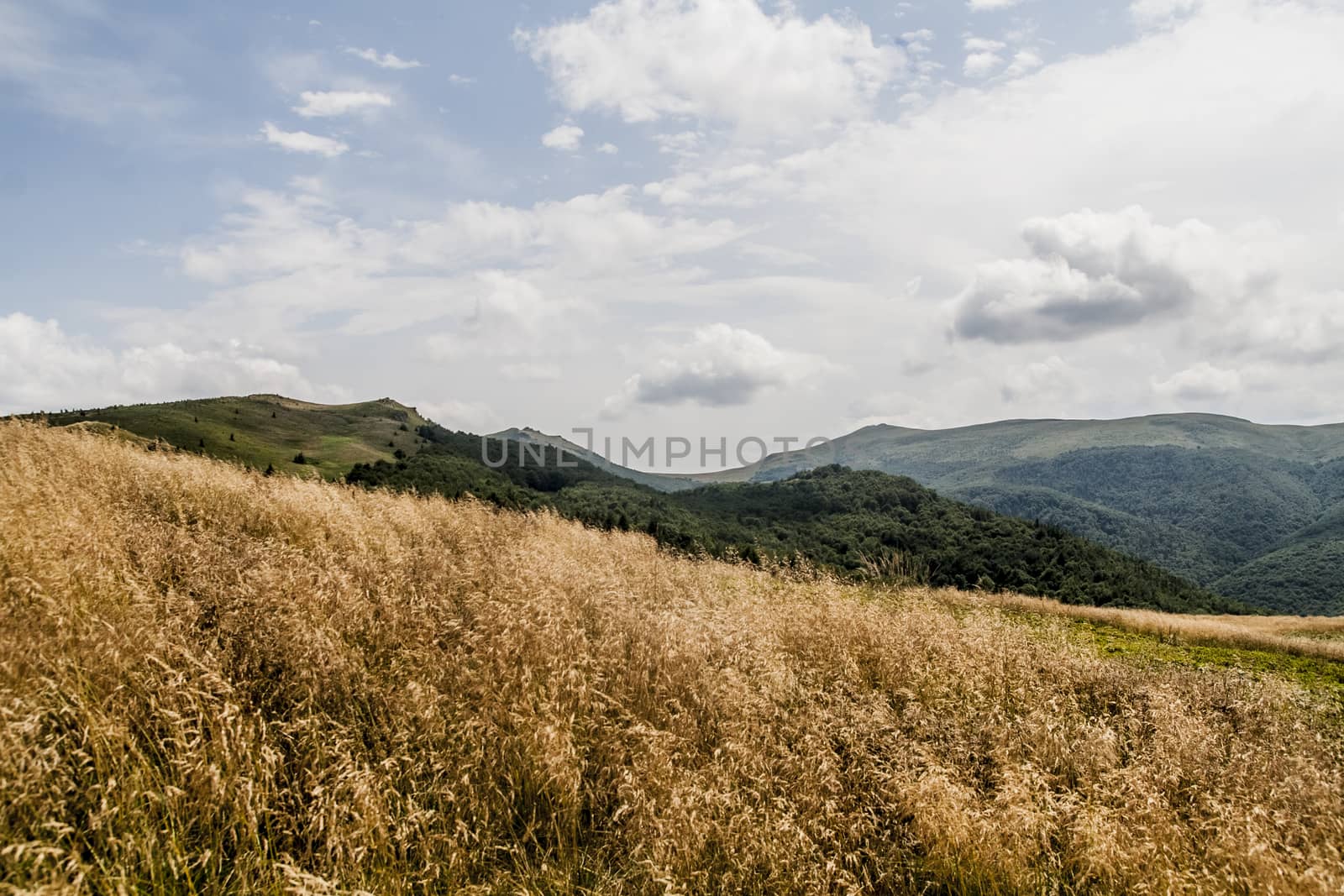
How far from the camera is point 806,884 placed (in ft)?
14.0

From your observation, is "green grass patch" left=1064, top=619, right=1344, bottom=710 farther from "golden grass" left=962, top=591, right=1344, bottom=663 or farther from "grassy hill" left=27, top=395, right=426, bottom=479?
"grassy hill" left=27, top=395, right=426, bottom=479

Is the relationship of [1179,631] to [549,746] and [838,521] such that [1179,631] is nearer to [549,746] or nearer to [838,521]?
[549,746]

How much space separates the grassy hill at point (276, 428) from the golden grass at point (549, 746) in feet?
161

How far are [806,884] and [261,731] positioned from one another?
3.96m

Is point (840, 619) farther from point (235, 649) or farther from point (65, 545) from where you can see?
point (65, 545)

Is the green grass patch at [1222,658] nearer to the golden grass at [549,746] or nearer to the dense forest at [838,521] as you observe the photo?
the golden grass at [549,746]

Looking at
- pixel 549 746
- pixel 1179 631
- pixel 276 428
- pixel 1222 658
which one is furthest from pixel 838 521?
pixel 549 746

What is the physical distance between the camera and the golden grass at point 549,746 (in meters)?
4.05

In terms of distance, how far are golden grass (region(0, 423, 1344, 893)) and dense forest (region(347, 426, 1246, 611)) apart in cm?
2850

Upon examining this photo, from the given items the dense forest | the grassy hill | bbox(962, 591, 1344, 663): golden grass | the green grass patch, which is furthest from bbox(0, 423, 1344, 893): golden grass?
the grassy hill

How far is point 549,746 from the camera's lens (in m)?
4.95

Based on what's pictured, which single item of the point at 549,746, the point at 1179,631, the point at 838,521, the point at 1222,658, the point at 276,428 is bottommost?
the point at 838,521

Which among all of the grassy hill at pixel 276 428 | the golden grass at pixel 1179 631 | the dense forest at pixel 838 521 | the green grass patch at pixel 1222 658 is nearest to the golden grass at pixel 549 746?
the green grass patch at pixel 1222 658

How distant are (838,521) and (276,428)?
271 ft
